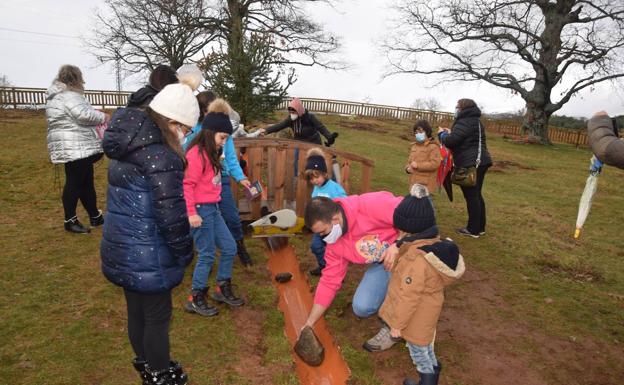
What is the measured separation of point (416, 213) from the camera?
9.63 ft

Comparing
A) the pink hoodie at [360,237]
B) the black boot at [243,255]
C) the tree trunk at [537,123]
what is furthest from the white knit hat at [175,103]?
the tree trunk at [537,123]

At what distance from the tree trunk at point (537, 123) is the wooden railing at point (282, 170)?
20.1 metres

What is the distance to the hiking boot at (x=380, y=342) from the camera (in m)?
3.55

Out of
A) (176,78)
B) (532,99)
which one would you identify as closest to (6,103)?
(176,78)

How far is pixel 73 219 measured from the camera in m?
5.66

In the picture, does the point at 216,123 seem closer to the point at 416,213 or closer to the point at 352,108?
the point at 416,213

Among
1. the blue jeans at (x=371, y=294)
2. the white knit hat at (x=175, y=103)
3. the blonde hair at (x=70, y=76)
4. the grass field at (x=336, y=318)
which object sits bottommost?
the grass field at (x=336, y=318)

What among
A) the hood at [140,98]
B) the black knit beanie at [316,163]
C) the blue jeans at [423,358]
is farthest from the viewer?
the black knit beanie at [316,163]

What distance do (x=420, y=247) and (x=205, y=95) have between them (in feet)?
8.90

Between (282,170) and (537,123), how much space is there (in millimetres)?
21302

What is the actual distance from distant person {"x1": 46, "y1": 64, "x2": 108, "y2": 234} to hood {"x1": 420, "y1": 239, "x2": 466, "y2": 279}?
4.30 m

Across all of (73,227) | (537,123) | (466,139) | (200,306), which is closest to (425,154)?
(466,139)

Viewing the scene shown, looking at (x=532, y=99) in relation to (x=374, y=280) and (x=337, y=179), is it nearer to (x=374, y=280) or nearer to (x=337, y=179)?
(x=337, y=179)

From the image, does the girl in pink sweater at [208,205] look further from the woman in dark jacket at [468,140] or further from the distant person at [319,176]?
the woman in dark jacket at [468,140]
